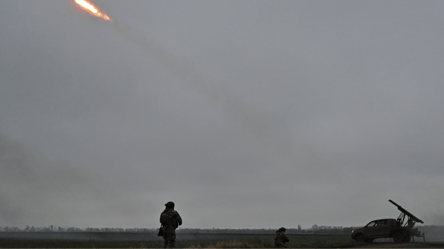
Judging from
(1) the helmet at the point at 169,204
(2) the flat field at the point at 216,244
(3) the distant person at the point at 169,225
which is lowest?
(2) the flat field at the point at 216,244

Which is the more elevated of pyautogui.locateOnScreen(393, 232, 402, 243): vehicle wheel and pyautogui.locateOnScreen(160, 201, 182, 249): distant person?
pyautogui.locateOnScreen(160, 201, 182, 249): distant person

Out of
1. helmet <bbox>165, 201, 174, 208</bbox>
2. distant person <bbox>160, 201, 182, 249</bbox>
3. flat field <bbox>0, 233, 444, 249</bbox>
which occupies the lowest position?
flat field <bbox>0, 233, 444, 249</bbox>

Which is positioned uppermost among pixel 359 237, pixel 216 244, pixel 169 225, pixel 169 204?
pixel 169 204

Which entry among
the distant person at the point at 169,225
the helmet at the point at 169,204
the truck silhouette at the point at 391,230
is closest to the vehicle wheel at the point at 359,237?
the truck silhouette at the point at 391,230

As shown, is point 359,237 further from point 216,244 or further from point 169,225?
point 169,225

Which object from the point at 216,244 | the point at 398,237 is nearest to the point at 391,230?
the point at 398,237

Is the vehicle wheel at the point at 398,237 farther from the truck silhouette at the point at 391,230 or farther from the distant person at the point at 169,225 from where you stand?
the distant person at the point at 169,225

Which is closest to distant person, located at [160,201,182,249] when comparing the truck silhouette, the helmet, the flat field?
the helmet

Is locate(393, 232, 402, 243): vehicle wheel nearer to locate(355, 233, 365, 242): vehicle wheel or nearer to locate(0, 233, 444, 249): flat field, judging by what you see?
locate(0, 233, 444, 249): flat field

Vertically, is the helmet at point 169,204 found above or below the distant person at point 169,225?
above

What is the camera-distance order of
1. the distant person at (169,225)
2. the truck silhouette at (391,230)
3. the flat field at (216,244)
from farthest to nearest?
the truck silhouette at (391,230) < the flat field at (216,244) < the distant person at (169,225)

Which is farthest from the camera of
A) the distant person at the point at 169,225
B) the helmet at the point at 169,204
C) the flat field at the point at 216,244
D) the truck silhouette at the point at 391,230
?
the truck silhouette at the point at 391,230

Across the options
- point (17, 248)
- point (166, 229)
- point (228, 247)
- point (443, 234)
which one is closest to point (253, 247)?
point (228, 247)

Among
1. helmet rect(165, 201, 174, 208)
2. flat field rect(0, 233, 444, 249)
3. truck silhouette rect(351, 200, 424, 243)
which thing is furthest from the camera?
truck silhouette rect(351, 200, 424, 243)
